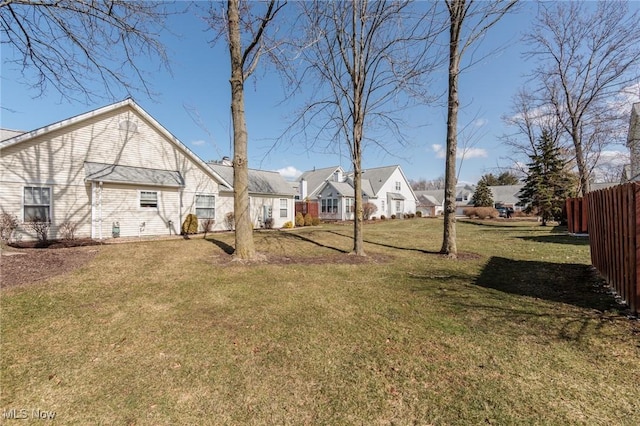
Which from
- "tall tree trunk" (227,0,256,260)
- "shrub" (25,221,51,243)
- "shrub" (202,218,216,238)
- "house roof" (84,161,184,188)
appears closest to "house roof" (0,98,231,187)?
"house roof" (84,161,184,188)

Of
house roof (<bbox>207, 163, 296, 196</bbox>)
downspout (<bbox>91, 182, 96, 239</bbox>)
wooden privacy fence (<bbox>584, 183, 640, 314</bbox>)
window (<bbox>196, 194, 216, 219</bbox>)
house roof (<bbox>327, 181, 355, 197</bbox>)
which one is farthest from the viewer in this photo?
house roof (<bbox>327, 181, 355, 197</bbox>)

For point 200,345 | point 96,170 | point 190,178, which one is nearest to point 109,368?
point 200,345

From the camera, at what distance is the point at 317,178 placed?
129 feet

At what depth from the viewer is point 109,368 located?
3049mm

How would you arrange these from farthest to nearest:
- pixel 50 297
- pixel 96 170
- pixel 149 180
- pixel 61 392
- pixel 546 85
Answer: pixel 546 85 → pixel 149 180 → pixel 96 170 → pixel 50 297 → pixel 61 392

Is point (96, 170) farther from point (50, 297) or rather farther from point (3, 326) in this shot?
point (3, 326)

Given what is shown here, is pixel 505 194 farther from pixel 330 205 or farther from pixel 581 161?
pixel 330 205

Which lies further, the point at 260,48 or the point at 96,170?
the point at 96,170

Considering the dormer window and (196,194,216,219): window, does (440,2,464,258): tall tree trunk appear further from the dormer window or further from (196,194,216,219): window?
the dormer window

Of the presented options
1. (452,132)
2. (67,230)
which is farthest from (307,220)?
(452,132)

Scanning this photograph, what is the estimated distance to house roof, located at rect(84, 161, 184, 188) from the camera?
→ 12.3 metres

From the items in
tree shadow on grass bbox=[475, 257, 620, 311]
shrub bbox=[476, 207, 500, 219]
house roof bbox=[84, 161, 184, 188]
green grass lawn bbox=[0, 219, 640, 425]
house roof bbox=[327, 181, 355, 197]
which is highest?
house roof bbox=[327, 181, 355, 197]

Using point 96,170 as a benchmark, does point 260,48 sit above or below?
above

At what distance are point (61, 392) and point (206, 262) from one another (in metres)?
5.43
